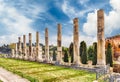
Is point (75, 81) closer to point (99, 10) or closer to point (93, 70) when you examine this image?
point (93, 70)

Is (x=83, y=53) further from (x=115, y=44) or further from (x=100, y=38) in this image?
(x=115, y=44)

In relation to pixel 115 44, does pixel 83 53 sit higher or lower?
lower

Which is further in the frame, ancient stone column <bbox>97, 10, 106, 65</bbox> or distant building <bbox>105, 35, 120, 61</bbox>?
distant building <bbox>105, 35, 120, 61</bbox>

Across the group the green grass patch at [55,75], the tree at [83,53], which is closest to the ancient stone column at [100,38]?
the green grass patch at [55,75]

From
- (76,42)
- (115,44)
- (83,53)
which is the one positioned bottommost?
(83,53)

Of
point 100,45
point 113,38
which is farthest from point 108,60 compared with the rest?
point 113,38

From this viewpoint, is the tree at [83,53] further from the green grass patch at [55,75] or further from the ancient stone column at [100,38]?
the ancient stone column at [100,38]

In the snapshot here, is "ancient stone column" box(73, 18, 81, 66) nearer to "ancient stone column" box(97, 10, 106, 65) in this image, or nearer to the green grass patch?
the green grass patch

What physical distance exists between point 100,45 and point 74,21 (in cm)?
572

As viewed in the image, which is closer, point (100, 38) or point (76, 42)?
point (100, 38)

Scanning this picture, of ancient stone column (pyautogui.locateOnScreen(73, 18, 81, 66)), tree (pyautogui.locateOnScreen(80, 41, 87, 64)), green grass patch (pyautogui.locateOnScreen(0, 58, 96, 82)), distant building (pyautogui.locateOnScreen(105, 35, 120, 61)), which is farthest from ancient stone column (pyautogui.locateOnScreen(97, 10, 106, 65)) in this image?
distant building (pyautogui.locateOnScreen(105, 35, 120, 61))

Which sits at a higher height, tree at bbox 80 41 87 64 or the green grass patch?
tree at bbox 80 41 87 64

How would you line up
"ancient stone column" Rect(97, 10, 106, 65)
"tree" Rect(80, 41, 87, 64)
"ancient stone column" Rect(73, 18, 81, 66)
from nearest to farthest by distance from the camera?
"ancient stone column" Rect(97, 10, 106, 65), "ancient stone column" Rect(73, 18, 81, 66), "tree" Rect(80, 41, 87, 64)

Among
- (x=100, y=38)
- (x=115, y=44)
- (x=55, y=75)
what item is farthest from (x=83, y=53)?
(x=55, y=75)
